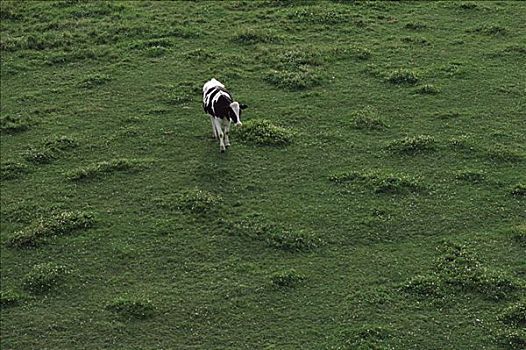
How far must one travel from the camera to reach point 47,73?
24.5 m

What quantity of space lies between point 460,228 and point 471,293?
6.88ft

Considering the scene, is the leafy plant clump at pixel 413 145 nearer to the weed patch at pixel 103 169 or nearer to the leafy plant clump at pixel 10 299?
the weed patch at pixel 103 169

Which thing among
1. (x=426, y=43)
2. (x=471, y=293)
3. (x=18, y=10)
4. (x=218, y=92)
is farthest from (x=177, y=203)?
(x=18, y=10)

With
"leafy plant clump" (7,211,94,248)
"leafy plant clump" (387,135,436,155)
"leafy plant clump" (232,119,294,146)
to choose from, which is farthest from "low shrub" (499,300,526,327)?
"leafy plant clump" (7,211,94,248)

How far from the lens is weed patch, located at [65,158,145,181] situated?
19.3m

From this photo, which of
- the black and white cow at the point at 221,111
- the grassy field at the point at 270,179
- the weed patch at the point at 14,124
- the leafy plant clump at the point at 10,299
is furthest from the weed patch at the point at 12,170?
the leafy plant clump at the point at 10,299

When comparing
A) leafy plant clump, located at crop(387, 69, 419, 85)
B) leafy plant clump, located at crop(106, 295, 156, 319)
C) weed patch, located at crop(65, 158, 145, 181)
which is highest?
leafy plant clump, located at crop(387, 69, 419, 85)

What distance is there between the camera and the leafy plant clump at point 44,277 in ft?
52.3

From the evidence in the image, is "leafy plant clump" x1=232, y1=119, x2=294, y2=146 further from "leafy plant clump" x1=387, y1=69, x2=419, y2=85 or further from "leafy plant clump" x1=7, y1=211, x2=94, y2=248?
"leafy plant clump" x1=7, y1=211, x2=94, y2=248

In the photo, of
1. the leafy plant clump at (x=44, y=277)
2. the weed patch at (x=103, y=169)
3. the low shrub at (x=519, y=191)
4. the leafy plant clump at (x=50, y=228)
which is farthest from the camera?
the weed patch at (x=103, y=169)

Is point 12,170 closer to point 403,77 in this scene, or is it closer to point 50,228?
point 50,228

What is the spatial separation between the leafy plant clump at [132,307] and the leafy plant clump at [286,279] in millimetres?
2210

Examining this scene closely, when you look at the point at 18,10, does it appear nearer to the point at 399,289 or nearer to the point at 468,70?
the point at 468,70

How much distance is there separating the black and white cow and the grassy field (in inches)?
15.2
